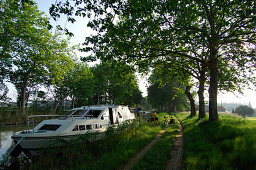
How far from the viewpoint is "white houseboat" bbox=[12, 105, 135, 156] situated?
26.6 feet

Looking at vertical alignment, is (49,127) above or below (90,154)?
above

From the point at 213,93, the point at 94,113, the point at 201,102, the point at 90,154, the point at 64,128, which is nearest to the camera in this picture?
the point at 90,154

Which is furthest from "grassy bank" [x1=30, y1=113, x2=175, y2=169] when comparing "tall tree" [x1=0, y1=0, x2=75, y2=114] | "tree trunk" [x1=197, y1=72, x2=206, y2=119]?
"tall tree" [x1=0, y1=0, x2=75, y2=114]

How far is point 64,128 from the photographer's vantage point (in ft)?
30.1

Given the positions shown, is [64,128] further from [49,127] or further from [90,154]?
[90,154]

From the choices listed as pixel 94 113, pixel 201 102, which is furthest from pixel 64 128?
pixel 201 102

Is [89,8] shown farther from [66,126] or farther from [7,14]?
[7,14]

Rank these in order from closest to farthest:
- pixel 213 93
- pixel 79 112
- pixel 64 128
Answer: pixel 64 128 → pixel 213 93 → pixel 79 112

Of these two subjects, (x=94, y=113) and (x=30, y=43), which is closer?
(x=94, y=113)

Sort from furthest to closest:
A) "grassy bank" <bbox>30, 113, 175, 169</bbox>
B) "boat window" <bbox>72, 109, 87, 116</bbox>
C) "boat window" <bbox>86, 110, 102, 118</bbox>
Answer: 1. "boat window" <bbox>72, 109, 87, 116</bbox>
2. "boat window" <bbox>86, 110, 102, 118</bbox>
3. "grassy bank" <bbox>30, 113, 175, 169</bbox>

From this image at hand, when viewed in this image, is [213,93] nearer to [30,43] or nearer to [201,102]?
[201,102]

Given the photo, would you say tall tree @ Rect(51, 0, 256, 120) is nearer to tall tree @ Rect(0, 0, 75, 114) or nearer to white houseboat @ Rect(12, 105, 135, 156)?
white houseboat @ Rect(12, 105, 135, 156)

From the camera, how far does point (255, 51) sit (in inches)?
507

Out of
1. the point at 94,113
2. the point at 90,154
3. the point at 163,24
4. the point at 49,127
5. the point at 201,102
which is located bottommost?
the point at 90,154
